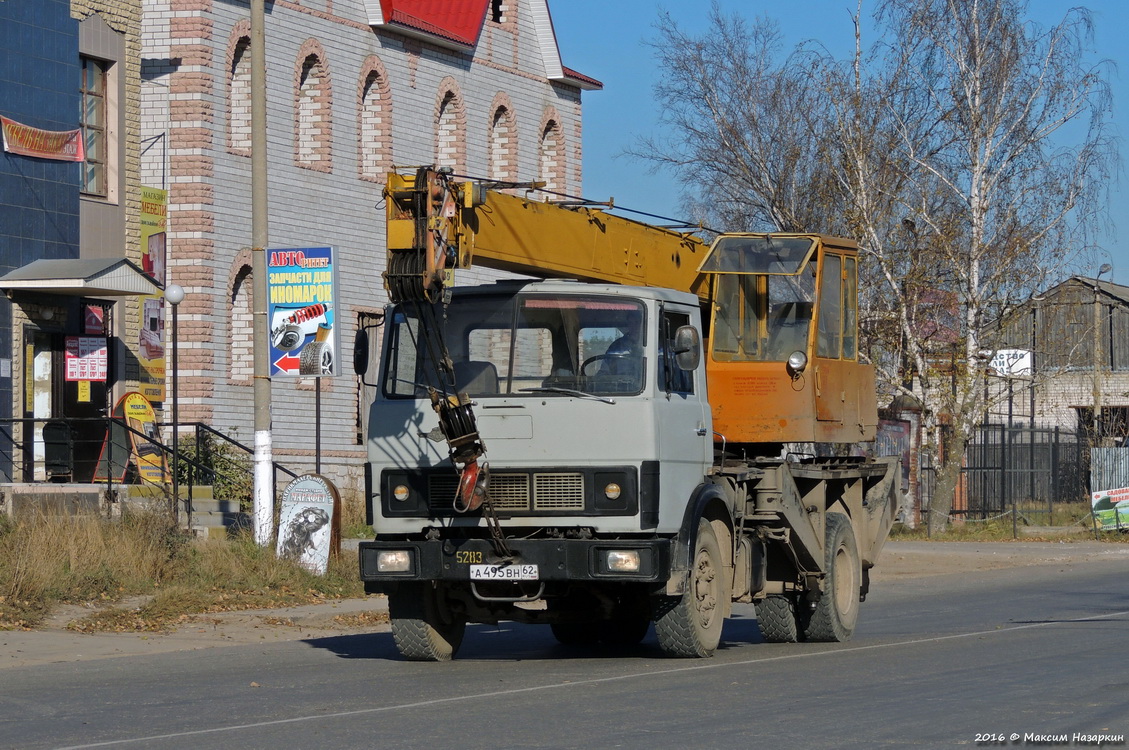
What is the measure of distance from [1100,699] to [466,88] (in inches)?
1031

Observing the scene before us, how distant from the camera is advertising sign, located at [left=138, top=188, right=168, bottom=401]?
27203 mm

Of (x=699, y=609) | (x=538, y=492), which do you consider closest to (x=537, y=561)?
(x=538, y=492)

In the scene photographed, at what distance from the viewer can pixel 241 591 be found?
1869 centimetres

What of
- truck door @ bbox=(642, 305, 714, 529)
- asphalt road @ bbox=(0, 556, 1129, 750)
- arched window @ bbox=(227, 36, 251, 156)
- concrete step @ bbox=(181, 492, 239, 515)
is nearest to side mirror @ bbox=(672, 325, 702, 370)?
truck door @ bbox=(642, 305, 714, 529)


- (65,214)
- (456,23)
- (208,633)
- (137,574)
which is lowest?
(208,633)

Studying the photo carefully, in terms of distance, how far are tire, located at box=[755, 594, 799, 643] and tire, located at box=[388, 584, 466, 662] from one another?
3316 mm

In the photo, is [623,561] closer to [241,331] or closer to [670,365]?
[670,365]

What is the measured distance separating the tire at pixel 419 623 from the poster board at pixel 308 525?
263 inches

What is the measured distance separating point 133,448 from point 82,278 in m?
2.83

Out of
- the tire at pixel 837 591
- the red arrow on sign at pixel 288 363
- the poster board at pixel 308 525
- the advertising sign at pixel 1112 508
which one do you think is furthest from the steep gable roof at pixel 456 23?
the tire at pixel 837 591

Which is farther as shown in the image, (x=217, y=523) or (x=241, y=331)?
(x=241, y=331)

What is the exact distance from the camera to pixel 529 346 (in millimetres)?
12672

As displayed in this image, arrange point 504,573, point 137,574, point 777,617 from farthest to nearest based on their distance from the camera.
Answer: point 137,574 → point 777,617 → point 504,573

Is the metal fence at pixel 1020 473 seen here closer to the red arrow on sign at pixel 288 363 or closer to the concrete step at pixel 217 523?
the concrete step at pixel 217 523
